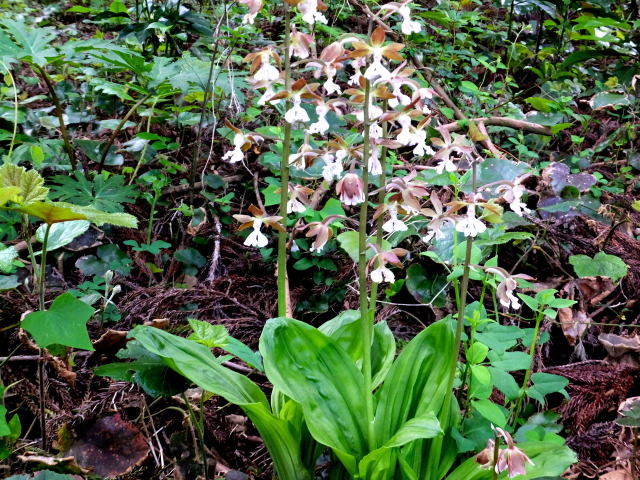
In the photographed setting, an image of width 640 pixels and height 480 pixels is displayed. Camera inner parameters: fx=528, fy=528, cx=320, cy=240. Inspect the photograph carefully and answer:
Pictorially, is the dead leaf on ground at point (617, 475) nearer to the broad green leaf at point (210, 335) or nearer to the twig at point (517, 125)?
the broad green leaf at point (210, 335)

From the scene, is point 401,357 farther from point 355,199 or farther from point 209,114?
point 209,114

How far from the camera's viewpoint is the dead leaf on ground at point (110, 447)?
178 centimetres

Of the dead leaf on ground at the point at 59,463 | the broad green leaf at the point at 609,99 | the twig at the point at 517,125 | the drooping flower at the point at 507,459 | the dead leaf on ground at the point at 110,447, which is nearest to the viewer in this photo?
the drooping flower at the point at 507,459

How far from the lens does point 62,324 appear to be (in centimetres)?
152

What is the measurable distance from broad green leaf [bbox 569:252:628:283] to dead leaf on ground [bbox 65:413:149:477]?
6.31 feet

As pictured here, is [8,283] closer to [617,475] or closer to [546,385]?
[546,385]

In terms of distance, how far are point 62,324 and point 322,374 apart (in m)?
0.78

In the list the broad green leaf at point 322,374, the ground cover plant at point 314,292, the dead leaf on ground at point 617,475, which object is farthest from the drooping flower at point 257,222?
the dead leaf on ground at point 617,475

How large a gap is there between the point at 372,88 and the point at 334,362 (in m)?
0.84

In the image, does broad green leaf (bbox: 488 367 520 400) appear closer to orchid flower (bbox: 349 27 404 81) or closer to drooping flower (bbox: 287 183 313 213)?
drooping flower (bbox: 287 183 313 213)

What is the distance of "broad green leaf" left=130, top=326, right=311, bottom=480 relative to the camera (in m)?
1.53

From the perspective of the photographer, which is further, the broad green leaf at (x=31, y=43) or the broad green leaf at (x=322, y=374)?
the broad green leaf at (x=31, y=43)

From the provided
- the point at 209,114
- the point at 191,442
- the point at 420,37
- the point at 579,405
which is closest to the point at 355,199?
the point at 191,442

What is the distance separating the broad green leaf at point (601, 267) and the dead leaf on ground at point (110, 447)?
1924mm
